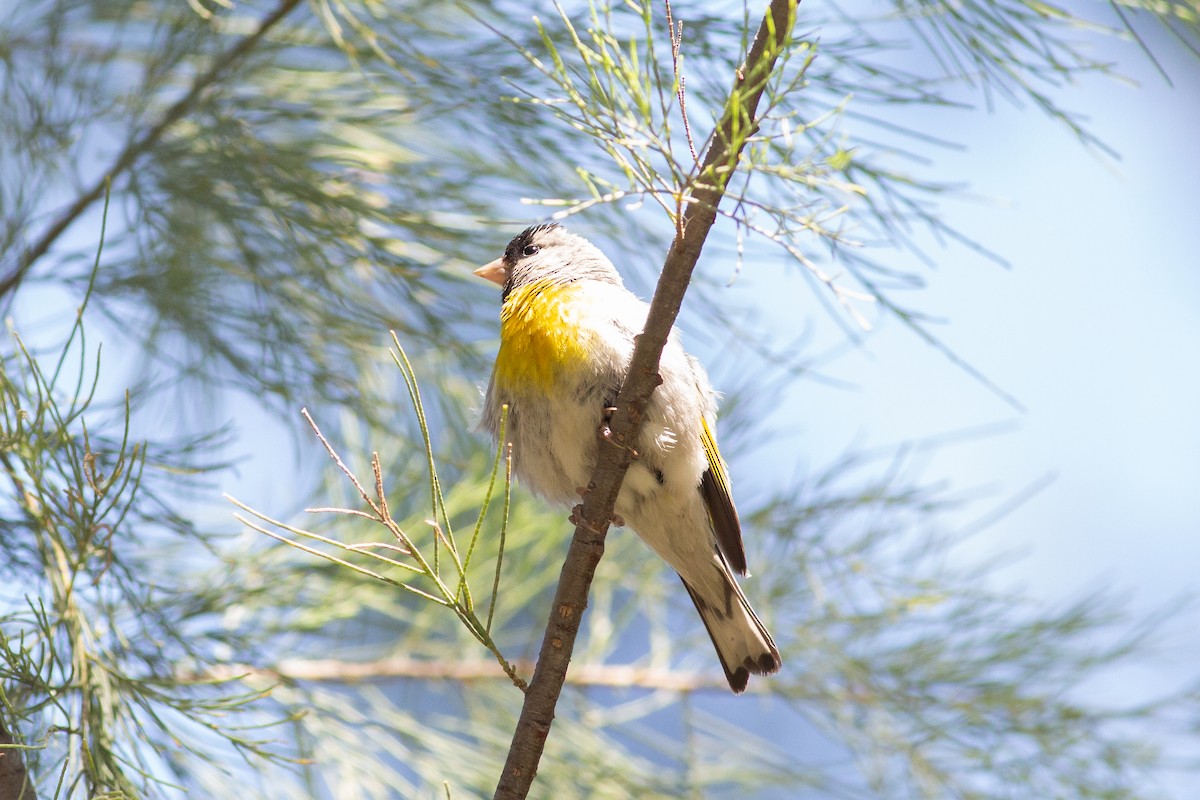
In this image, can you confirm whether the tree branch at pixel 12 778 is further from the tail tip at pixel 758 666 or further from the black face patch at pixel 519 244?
the black face patch at pixel 519 244

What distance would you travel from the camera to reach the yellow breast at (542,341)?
2330 mm

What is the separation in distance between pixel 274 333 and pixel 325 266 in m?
0.21

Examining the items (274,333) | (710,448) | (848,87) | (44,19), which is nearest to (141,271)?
(274,333)

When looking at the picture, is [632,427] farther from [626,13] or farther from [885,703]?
[885,703]

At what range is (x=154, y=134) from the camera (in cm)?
246

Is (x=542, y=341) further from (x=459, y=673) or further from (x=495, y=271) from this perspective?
(x=459, y=673)

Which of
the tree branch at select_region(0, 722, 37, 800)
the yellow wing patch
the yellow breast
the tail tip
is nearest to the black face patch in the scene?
the yellow breast

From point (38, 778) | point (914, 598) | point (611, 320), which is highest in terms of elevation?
point (611, 320)

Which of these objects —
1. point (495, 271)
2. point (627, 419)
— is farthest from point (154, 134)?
point (627, 419)

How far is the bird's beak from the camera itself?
2838mm

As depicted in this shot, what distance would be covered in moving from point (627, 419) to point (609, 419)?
0.56 metres

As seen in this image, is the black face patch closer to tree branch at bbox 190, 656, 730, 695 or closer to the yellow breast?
the yellow breast

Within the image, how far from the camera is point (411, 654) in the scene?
2850mm

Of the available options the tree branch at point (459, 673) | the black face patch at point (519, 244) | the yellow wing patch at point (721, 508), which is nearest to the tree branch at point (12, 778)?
the tree branch at point (459, 673)
